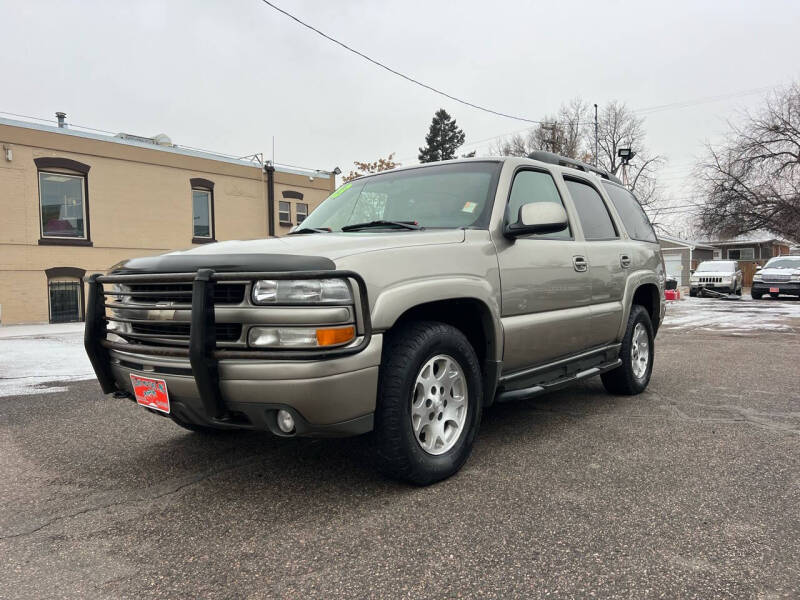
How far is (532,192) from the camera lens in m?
4.26

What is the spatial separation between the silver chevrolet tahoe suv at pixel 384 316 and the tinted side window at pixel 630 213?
104 centimetres

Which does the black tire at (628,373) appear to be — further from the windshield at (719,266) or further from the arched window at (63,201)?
the windshield at (719,266)

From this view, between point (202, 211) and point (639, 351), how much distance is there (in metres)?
16.7

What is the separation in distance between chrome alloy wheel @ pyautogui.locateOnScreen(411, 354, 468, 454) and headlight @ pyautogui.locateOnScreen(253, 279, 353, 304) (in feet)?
2.27

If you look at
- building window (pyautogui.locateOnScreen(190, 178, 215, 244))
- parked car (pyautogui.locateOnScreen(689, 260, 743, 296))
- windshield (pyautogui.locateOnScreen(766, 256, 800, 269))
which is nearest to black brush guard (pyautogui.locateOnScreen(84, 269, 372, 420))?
building window (pyautogui.locateOnScreen(190, 178, 215, 244))

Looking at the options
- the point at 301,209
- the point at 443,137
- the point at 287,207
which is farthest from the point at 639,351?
the point at 443,137

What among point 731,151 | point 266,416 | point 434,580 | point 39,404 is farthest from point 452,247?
point 731,151

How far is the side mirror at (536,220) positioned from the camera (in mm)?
3635

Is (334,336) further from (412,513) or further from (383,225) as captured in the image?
(383,225)

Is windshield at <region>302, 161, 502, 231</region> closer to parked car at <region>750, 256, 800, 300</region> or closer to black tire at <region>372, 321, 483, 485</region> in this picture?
black tire at <region>372, 321, 483, 485</region>

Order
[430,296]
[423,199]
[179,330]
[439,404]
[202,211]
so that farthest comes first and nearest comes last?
[202,211] → [423,199] → [439,404] → [430,296] → [179,330]

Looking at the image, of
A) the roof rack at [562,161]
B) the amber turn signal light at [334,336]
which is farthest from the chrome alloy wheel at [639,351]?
the amber turn signal light at [334,336]

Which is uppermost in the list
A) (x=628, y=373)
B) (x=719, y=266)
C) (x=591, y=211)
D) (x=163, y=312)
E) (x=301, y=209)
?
(x=301, y=209)

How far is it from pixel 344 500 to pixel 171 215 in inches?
677
